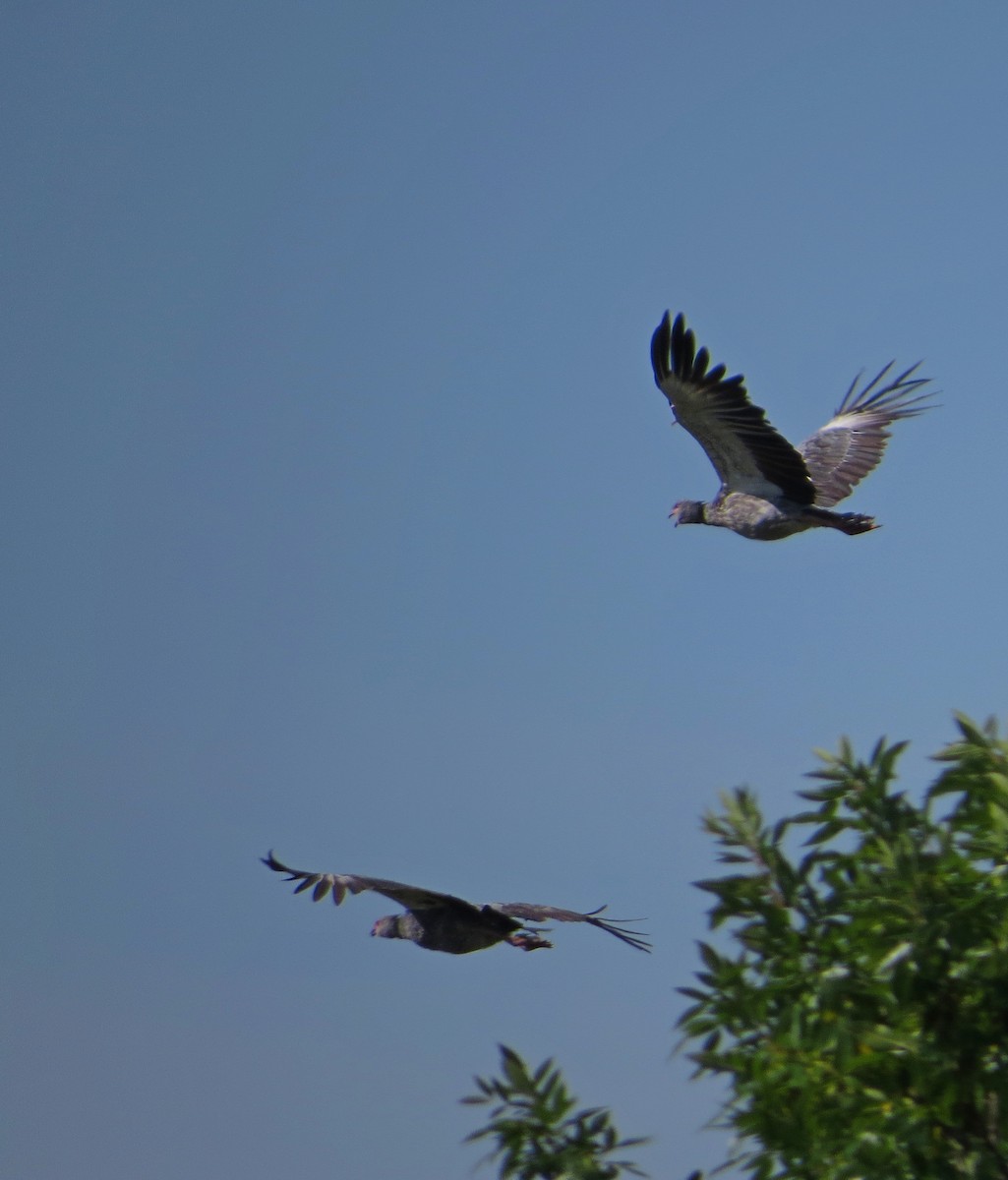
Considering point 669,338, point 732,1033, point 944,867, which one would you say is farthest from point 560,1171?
point 669,338

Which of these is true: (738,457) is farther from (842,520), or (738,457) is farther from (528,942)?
(528,942)

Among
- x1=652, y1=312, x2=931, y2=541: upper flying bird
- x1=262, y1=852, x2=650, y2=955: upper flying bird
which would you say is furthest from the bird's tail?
x1=262, y1=852, x2=650, y2=955: upper flying bird

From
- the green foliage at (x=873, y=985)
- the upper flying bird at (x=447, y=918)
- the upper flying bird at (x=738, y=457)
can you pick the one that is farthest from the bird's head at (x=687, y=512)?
the green foliage at (x=873, y=985)

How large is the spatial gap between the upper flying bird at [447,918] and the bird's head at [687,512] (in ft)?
19.8

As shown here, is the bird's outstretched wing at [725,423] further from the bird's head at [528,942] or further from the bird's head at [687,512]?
the bird's head at [528,942]

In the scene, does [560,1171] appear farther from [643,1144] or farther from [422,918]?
[422,918]

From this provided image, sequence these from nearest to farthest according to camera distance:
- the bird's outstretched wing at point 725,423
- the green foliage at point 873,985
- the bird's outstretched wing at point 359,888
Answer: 1. the green foliage at point 873,985
2. the bird's outstretched wing at point 359,888
3. the bird's outstretched wing at point 725,423

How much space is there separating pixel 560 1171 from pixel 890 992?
2.59 feet

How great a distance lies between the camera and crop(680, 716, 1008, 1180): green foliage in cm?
333

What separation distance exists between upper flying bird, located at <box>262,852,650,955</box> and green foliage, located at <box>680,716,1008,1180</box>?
7.13m

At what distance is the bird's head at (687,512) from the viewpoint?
55.3 feet

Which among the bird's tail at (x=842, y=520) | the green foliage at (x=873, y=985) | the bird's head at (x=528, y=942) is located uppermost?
the bird's tail at (x=842, y=520)

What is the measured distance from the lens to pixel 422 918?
37.4 ft

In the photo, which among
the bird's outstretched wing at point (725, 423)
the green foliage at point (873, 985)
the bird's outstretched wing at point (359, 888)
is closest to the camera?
the green foliage at point (873, 985)
